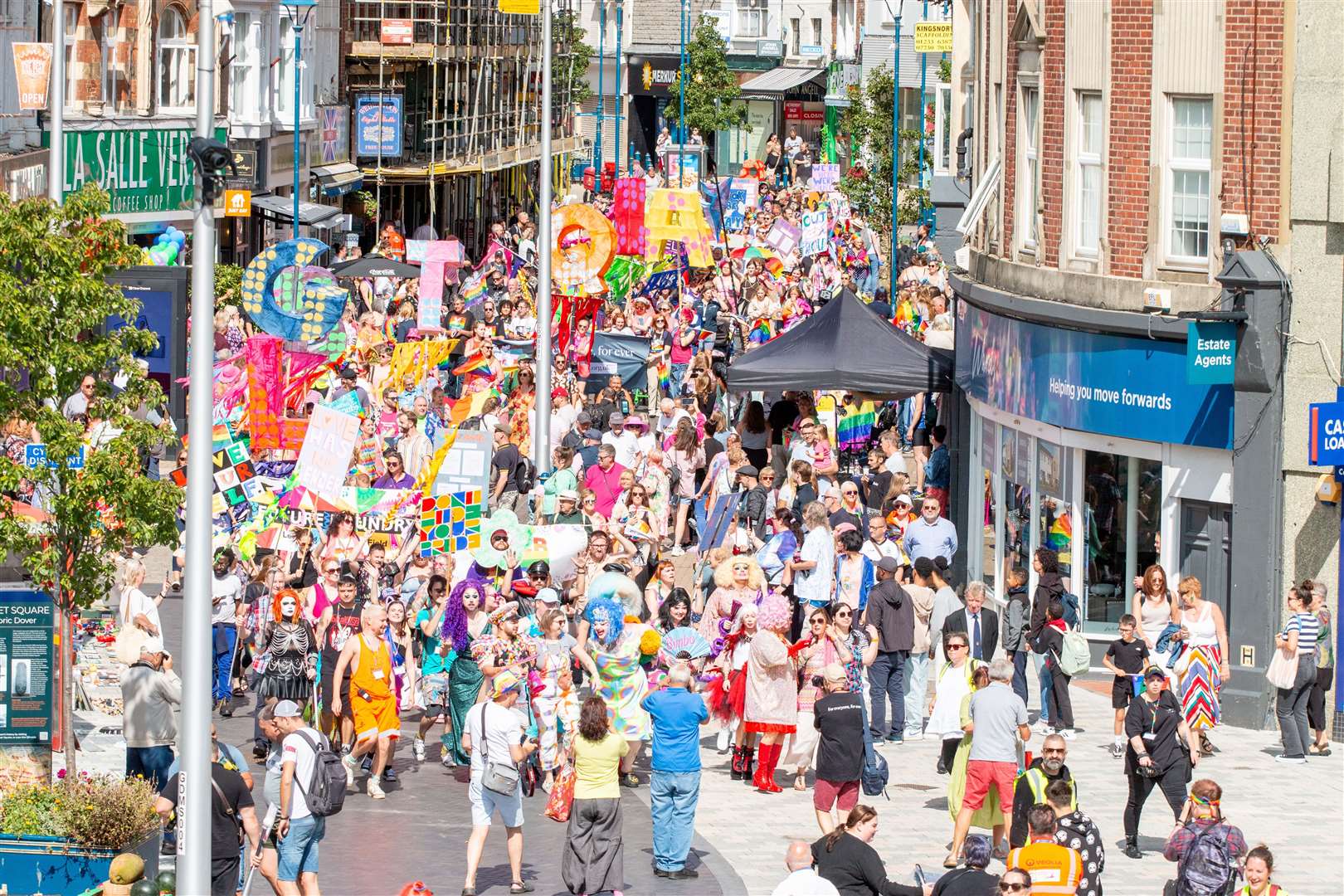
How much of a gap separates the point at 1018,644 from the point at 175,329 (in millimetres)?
14228

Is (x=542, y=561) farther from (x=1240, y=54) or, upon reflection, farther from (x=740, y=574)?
(x=1240, y=54)

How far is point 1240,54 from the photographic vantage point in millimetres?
21234

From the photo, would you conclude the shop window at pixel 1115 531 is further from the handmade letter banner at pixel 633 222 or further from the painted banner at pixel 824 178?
the painted banner at pixel 824 178

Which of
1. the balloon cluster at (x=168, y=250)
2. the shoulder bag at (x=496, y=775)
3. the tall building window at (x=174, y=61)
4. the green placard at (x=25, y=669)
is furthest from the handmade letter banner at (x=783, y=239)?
the shoulder bag at (x=496, y=775)

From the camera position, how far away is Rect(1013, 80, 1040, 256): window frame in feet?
80.5

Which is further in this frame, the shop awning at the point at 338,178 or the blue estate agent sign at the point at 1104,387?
the shop awning at the point at 338,178

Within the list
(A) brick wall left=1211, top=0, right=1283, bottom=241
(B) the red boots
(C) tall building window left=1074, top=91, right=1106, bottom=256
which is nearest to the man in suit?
(B) the red boots

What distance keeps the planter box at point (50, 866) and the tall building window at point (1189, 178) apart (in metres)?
12.6

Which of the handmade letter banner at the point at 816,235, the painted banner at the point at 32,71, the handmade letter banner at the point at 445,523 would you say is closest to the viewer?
the handmade letter banner at the point at 445,523

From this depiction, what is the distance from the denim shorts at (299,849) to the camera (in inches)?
551

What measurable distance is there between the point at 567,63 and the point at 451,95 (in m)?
16.4

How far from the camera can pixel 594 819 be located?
1456 cm

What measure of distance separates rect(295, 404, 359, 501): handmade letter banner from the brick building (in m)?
7.32

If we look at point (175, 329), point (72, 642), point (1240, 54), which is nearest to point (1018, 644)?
point (1240, 54)
